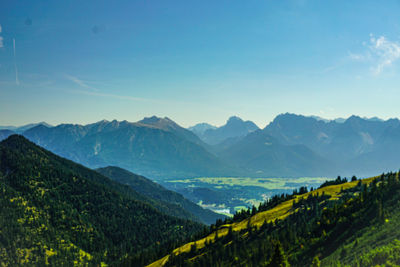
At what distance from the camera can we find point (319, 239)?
318 ft

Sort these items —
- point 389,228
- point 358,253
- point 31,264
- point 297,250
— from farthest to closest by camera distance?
point 31,264, point 297,250, point 389,228, point 358,253

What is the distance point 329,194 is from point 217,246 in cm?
7374

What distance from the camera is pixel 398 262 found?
208ft

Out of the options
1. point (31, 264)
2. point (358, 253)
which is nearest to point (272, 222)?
point (358, 253)

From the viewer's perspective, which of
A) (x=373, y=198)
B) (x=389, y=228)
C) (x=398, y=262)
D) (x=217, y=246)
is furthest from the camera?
(x=217, y=246)

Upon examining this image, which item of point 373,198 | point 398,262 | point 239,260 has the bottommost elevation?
point 239,260

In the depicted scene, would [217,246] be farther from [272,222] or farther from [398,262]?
[398,262]

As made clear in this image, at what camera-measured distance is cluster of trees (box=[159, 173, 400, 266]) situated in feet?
247

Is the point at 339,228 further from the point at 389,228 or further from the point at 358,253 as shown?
the point at 358,253

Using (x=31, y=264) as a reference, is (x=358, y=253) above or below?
above

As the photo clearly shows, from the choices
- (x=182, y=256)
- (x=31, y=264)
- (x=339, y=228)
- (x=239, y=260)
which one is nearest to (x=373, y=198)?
(x=339, y=228)

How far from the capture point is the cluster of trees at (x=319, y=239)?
75438 millimetres

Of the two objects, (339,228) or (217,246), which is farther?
(217,246)

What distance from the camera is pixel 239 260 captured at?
11175cm
